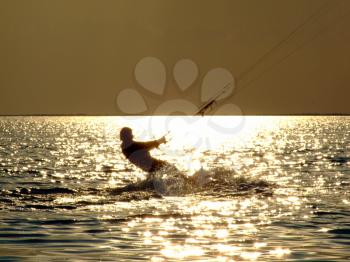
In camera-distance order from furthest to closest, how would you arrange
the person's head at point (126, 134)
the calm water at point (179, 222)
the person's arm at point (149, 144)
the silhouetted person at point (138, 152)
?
the person's head at point (126, 134), the silhouetted person at point (138, 152), the person's arm at point (149, 144), the calm water at point (179, 222)

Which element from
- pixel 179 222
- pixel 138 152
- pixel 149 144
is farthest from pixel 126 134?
pixel 179 222

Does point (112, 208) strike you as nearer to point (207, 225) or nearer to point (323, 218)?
point (207, 225)

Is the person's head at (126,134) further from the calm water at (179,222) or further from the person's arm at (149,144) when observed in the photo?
Result: the calm water at (179,222)

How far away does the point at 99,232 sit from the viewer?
18047 millimetres

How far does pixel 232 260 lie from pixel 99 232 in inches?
172

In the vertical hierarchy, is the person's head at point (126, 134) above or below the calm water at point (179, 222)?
above

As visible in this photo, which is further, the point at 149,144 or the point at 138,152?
the point at 138,152

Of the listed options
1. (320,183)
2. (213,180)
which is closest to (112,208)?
(213,180)

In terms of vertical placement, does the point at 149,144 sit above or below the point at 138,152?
above

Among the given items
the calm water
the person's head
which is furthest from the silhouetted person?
the calm water

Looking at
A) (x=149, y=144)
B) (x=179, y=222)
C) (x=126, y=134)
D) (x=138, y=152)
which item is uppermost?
(x=126, y=134)

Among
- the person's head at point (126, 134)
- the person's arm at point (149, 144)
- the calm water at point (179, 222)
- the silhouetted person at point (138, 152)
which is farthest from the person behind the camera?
the person's head at point (126, 134)

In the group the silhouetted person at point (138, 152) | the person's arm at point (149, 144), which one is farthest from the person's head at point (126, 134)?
the person's arm at point (149, 144)

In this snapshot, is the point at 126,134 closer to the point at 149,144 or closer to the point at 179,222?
the point at 149,144
